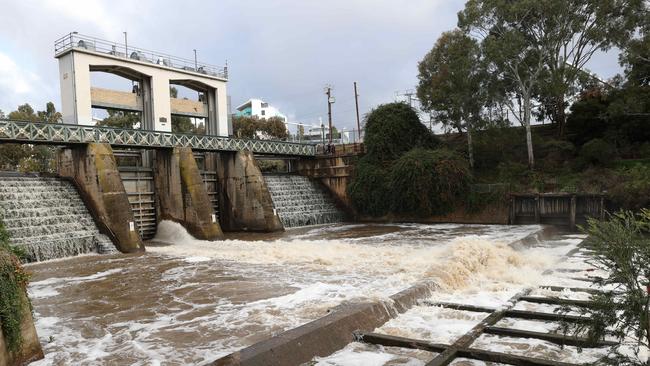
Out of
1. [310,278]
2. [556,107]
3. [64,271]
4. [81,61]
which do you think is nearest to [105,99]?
[81,61]

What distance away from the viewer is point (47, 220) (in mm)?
16750

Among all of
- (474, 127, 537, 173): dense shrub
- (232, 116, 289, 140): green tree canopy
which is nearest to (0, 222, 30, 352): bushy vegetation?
(474, 127, 537, 173): dense shrub

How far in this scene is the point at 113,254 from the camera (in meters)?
16.4

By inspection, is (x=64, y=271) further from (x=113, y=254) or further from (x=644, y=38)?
(x=644, y=38)

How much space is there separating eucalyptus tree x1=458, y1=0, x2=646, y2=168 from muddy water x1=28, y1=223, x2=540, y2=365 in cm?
1350

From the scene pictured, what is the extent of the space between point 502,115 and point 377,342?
2383 cm

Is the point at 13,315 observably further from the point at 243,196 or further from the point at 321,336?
the point at 243,196

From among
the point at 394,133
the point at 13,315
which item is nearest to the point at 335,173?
the point at 394,133

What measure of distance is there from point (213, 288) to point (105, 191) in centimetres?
985

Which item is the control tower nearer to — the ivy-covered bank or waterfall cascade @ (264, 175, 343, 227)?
waterfall cascade @ (264, 175, 343, 227)

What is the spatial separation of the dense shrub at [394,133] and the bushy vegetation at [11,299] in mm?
24088

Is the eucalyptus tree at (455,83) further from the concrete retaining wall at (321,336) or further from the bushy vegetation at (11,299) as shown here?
the bushy vegetation at (11,299)

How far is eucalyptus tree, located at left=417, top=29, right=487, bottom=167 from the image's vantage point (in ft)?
85.4

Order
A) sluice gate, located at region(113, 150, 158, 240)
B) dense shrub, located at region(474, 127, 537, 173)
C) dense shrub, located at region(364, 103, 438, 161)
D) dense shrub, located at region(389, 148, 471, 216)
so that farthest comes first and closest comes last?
dense shrub, located at region(364, 103, 438, 161) → dense shrub, located at region(474, 127, 537, 173) → dense shrub, located at region(389, 148, 471, 216) → sluice gate, located at region(113, 150, 158, 240)
